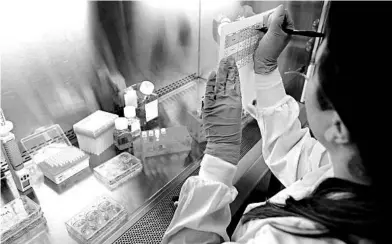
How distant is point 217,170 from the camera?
839 mm

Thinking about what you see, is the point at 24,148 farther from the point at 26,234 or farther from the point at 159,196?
the point at 159,196

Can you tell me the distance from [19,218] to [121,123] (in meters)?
0.51

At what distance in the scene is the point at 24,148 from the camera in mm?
1119

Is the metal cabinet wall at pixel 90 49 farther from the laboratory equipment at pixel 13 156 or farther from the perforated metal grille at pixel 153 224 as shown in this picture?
the perforated metal grille at pixel 153 224

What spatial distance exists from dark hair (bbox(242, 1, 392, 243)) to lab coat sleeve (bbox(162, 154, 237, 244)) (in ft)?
0.88

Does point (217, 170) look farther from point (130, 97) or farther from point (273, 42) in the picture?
point (130, 97)

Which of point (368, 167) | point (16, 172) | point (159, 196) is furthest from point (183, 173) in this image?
point (368, 167)

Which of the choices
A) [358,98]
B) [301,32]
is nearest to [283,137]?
[301,32]

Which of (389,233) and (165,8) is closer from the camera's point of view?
(389,233)

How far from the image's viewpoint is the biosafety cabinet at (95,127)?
0.91 m

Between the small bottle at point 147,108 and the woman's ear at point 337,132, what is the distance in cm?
97

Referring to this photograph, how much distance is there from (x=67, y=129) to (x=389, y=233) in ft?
4.06

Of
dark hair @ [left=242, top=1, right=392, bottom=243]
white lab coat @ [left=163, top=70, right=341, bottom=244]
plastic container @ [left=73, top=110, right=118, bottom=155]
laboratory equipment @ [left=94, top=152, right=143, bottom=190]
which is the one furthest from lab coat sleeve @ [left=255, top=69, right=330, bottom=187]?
plastic container @ [left=73, top=110, right=118, bottom=155]

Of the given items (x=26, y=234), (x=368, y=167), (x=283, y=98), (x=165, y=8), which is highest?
(x=165, y=8)
